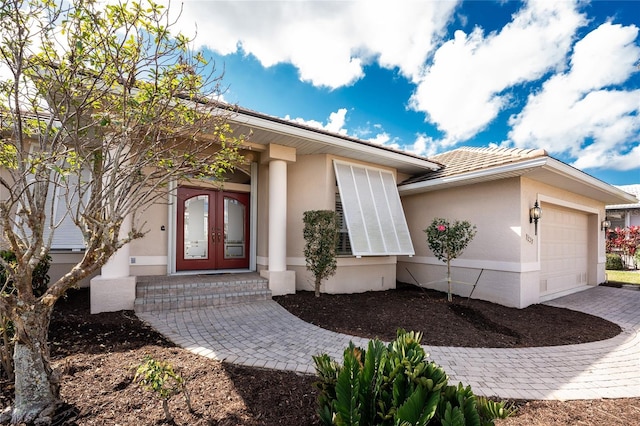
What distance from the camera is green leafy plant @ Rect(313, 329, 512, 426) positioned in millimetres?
1854

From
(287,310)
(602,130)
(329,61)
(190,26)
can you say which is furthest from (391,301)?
(602,130)

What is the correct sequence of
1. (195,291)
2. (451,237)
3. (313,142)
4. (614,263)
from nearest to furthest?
(195,291)
(451,237)
(313,142)
(614,263)

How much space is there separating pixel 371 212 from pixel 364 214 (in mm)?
288

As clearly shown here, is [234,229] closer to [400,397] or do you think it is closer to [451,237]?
[451,237]

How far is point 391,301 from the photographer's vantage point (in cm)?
740

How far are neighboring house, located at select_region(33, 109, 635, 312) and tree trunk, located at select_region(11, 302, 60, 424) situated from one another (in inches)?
147

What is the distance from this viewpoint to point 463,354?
4.41 metres

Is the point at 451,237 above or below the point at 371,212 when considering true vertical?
below

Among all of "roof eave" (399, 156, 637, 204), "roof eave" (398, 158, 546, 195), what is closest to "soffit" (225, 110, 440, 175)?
"roof eave" (398, 158, 546, 195)

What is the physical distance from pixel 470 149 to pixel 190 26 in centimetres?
1029

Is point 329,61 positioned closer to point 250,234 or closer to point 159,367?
point 250,234

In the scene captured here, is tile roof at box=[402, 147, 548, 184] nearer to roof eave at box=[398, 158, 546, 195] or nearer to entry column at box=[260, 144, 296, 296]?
roof eave at box=[398, 158, 546, 195]

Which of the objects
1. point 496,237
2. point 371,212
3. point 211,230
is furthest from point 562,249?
point 211,230

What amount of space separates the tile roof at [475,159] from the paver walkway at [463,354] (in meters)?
4.14
